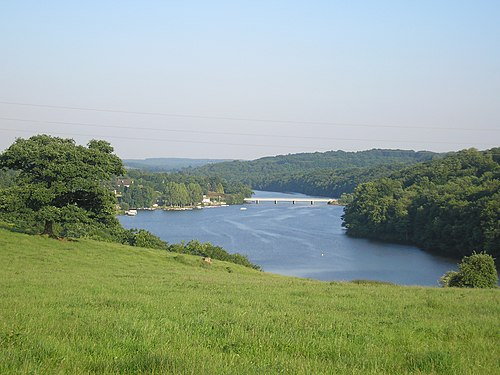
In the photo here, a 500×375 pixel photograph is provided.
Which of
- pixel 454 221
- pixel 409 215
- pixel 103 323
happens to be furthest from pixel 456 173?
pixel 103 323

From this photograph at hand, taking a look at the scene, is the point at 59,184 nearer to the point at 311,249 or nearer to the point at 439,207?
the point at 311,249

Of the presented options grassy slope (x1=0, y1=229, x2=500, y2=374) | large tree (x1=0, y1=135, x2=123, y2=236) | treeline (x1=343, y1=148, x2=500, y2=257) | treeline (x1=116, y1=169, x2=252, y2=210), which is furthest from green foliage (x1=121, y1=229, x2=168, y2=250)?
treeline (x1=116, y1=169, x2=252, y2=210)

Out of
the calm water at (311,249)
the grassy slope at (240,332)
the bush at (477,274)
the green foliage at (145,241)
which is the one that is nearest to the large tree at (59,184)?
the grassy slope at (240,332)

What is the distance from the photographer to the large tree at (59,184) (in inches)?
1299

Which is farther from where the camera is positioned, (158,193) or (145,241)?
(158,193)

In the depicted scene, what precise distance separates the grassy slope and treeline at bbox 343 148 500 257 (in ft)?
213

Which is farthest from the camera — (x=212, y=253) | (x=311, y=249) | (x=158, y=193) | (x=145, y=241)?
(x=158, y=193)

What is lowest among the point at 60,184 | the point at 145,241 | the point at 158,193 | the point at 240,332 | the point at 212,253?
the point at 212,253

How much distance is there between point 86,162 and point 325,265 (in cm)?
3433

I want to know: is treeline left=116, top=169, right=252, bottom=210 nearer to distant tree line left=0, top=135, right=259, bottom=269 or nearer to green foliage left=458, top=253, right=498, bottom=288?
distant tree line left=0, top=135, right=259, bottom=269

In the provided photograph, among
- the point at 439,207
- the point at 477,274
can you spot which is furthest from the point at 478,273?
the point at 439,207

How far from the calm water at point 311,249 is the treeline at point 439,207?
179 inches

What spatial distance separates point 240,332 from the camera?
8398mm

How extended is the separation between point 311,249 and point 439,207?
28411mm
